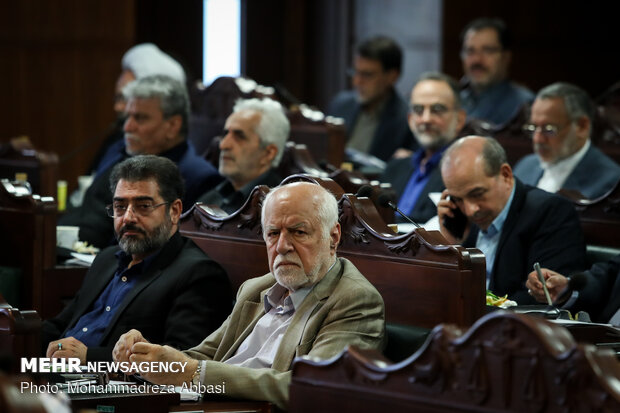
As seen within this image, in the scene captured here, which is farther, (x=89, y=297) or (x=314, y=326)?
(x=89, y=297)

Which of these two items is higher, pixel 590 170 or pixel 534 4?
pixel 534 4

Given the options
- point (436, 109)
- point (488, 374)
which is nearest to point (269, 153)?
point (436, 109)

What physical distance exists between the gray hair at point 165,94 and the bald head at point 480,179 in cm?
192

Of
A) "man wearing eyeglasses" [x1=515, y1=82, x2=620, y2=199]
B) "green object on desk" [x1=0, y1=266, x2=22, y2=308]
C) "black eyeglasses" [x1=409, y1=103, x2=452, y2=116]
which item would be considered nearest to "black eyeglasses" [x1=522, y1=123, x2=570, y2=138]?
"man wearing eyeglasses" [x1=515, y1=82, x2=620, y2=199]

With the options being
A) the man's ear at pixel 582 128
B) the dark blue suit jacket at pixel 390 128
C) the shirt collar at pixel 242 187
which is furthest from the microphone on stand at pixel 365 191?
the dark blue suit jacket at pixel 390 128

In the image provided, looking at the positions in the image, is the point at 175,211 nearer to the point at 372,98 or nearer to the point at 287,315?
the point at 287,315

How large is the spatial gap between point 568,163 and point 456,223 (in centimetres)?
120

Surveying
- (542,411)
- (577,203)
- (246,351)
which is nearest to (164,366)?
(246,351)

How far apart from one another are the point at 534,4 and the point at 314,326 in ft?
23.2

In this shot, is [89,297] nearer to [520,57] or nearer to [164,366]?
[164,366]

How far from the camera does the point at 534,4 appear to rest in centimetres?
954

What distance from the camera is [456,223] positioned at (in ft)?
14.0

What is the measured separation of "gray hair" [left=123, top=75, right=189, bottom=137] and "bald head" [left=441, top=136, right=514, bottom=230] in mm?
1923

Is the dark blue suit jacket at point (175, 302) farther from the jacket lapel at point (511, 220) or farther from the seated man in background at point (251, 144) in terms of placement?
the seated man in background at point (251, 144)
